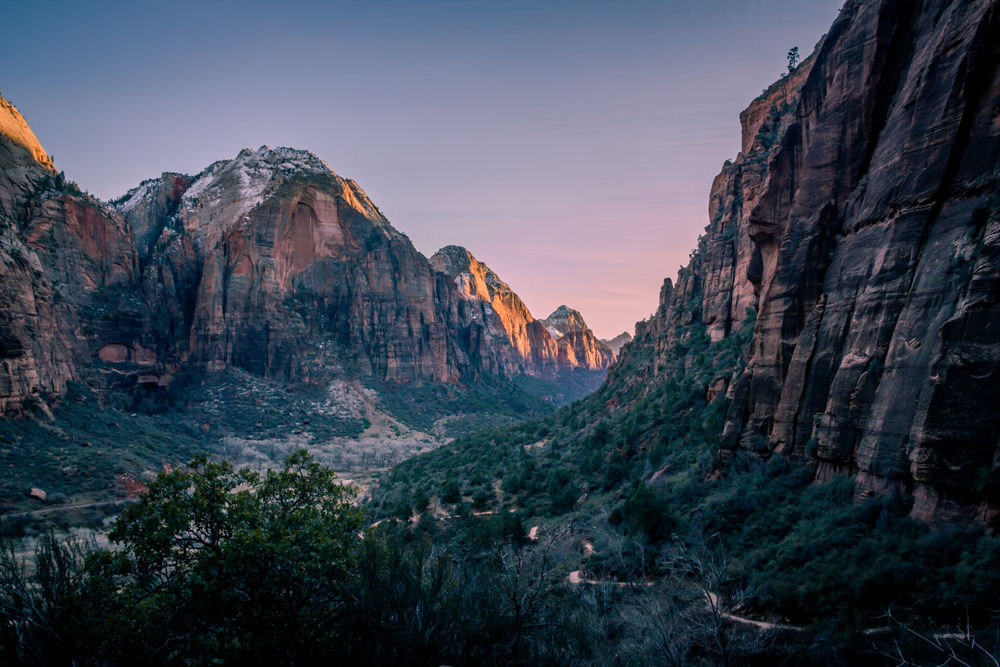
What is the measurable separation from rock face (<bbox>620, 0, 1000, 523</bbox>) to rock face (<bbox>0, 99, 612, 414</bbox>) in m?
54.4

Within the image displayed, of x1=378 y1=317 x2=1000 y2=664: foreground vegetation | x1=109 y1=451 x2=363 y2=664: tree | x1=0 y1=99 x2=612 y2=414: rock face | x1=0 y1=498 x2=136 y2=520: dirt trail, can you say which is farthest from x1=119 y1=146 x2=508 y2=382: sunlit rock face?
x1=109 y1=451 x2=363 y2=664: tree

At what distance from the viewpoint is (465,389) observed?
11425cm

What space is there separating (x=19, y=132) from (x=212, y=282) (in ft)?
103

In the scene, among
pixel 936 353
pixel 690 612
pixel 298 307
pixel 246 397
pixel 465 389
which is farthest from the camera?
pixel 465 389

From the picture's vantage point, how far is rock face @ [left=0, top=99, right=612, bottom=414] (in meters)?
53.2

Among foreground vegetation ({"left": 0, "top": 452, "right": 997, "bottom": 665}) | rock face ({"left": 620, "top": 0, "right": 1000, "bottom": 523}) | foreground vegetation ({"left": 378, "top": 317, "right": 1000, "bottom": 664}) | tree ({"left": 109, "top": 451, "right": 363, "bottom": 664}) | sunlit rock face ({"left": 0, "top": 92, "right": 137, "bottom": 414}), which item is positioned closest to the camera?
foreground vegetation ({"left": 0, "top": 452, "right": 997, "bottom": 665})

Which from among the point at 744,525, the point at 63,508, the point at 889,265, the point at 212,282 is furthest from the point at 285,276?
the point at 889,265

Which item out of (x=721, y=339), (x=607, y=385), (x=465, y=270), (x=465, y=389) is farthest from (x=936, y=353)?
(x=465, y=270)

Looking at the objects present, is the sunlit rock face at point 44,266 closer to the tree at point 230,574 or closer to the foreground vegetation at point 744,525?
the foreground vegetation at point 744,525

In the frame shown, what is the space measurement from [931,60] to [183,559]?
930 inches

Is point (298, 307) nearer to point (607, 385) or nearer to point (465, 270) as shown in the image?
point (607, 385)

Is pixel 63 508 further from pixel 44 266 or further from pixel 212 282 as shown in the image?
pixel 212 282

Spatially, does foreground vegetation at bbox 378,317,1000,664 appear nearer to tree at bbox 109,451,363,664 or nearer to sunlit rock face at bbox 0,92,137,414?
tree at bbox 109,451,363,664

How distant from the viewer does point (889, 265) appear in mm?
14867
